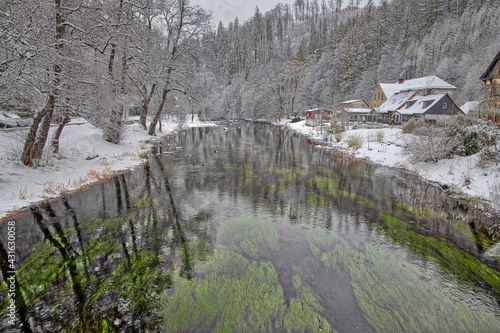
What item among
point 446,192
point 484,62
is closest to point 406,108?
point 484,62

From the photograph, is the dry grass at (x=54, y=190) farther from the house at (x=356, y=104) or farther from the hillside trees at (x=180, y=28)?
the house at (x=356, y=104)

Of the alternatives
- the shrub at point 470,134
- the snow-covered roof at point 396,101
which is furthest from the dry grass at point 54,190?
the snow-covered roof at point 396,101

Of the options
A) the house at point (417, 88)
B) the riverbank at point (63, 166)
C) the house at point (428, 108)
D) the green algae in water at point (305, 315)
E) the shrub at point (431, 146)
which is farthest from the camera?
the house at point (417, 88)

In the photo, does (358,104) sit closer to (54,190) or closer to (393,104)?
(393,104)

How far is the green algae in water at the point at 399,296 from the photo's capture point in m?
4.51

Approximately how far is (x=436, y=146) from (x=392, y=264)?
11.0 metres

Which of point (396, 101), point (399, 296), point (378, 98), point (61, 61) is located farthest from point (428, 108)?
point (61, 61)

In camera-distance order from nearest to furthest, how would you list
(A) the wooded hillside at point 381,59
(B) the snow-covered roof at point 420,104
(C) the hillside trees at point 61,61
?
(C) the hillside trees at point 61,61, (B) the snow-covered roof at point 420,104, (A) the wooded hillside at point 381,59

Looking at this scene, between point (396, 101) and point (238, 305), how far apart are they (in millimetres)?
50750

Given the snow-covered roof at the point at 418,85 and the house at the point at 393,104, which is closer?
the house at the point at 393,104

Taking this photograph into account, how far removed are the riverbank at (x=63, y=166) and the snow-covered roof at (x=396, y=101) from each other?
43.1 m

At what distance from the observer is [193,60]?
77.5 feet

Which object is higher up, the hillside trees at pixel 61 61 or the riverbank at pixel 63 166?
the hillside trees at pixel 61 61

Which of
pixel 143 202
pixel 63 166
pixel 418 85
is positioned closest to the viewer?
pixel 143 202
